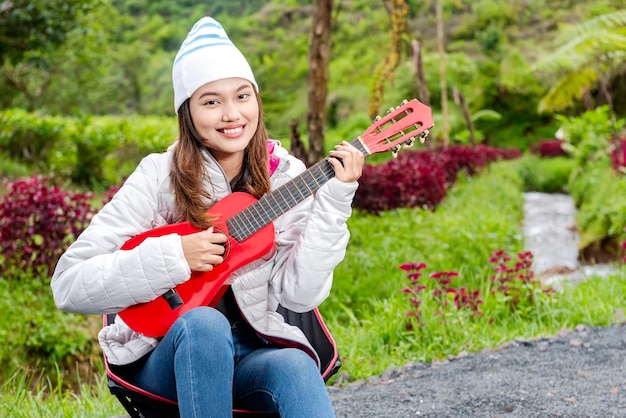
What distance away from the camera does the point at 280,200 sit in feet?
6.34

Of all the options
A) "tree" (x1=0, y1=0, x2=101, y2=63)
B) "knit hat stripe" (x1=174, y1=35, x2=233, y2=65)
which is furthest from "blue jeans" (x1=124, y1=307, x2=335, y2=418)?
"tree" (x1=0, y1=0, x2=101, y2=63)

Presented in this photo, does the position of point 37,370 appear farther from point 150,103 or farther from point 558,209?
point 150,103

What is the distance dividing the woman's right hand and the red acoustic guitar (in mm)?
43

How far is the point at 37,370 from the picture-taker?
150 inches

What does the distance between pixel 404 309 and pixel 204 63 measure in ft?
7.40

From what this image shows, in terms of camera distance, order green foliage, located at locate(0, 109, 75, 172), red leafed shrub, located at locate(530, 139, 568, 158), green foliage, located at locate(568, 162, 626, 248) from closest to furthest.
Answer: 1. green foliage, located at locate(568, 162, 626, 248)
2. green foliage, located at locate(0, 109, 75, 172)
3. red leafed shrub, located at locate(530, 139, 568, 158)

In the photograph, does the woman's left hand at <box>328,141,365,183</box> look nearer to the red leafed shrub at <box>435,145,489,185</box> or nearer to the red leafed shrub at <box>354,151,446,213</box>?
the red leafed shrub at <box>354,151,446,213</box>

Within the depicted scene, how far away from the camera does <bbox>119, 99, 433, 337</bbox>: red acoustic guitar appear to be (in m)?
1.86

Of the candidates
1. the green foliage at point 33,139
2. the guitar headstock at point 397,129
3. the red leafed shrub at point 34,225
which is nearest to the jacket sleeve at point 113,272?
the guitar headstock at point 397,129

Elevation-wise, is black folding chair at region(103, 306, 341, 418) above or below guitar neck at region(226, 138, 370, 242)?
below

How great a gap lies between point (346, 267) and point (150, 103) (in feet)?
69.5

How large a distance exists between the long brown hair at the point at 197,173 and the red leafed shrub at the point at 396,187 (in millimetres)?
4727

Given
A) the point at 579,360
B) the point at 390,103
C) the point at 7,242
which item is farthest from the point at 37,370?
the point at 390,103

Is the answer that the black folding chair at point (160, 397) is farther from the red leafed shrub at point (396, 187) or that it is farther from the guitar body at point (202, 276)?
the red leafed shrub at point (396, 187)
